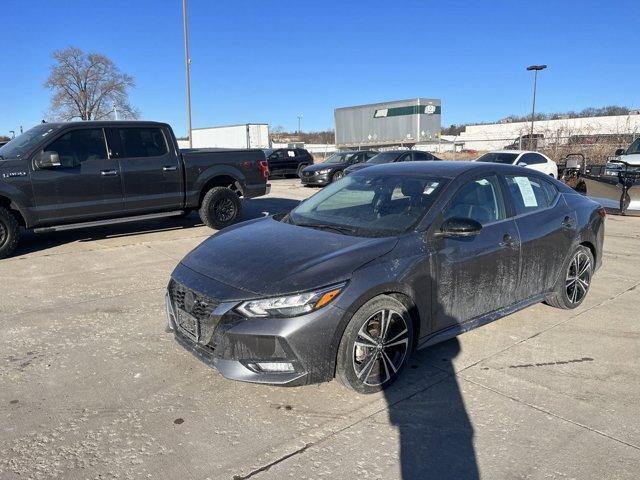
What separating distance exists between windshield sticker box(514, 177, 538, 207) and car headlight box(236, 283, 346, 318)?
7.89 ft

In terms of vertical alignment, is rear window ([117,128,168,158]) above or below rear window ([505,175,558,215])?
above

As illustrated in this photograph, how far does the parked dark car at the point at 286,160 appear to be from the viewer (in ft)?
82.9

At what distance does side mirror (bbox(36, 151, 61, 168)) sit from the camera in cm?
743

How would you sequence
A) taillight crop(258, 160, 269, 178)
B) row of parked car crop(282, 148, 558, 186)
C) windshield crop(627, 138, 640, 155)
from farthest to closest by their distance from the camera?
row of parked car crop(282, 148, 558, 186), windshield crop(627, 138, 640, 155), taillight crop(258, 160, 269, 178)

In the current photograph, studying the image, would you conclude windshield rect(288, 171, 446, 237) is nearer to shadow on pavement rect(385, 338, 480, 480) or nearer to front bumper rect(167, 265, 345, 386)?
front bumper rect(167, 265, 345, 386)

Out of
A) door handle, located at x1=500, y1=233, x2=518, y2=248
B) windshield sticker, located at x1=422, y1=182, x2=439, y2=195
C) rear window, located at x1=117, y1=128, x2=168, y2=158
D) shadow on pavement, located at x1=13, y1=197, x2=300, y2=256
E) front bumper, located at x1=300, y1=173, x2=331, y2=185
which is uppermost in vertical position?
rear window, located at x1=117, y1=128, x2=168, y2=158

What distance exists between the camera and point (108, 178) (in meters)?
8.20

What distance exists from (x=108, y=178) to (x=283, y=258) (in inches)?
232

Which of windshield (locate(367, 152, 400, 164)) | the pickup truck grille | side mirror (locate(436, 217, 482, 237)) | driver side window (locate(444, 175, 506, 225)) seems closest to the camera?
the pickup truck grille

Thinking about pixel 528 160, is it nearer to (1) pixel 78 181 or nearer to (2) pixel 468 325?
(1) pixel 78 181

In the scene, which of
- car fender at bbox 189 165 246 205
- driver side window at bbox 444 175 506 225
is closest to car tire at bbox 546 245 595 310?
driver side window at bbox 444 175 506 225

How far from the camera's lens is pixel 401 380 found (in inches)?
142

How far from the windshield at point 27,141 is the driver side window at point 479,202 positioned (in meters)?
6.56

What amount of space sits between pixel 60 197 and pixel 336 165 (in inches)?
517
